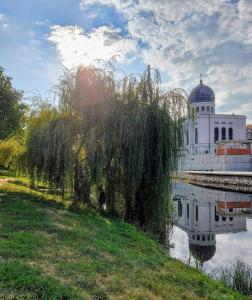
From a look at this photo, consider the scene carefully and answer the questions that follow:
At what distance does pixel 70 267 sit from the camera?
16.2ft

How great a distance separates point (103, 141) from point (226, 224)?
24.1 ft

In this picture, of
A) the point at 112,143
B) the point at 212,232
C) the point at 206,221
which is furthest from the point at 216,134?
the point at 112,143

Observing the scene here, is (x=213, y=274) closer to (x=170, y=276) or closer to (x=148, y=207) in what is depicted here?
(x=170, y=276)

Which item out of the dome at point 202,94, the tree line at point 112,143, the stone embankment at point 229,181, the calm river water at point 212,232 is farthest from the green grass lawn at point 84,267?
the dome at point 202,94

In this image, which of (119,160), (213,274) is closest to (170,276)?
(213,274)

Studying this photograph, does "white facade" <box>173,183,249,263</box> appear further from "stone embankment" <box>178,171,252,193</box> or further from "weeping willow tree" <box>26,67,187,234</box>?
"stone embankment" <box>178,171,252,193</box>

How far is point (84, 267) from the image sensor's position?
5.02 metres

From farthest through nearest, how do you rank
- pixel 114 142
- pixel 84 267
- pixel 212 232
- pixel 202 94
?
pixel 202 94
pixel 212 232
pixel 114 142
pixel 84 267

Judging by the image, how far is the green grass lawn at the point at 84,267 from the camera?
4.18 meters

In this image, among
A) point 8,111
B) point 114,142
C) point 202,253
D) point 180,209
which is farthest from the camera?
point 8,111

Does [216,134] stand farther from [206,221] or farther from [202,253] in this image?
[202,253]

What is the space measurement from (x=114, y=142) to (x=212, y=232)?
567 cm

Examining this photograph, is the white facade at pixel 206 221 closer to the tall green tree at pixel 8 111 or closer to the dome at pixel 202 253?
the dome at pixel 202 253

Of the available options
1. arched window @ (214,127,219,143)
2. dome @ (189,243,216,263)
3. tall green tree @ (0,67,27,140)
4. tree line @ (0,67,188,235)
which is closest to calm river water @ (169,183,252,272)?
dome @ (189,243,216,263)
